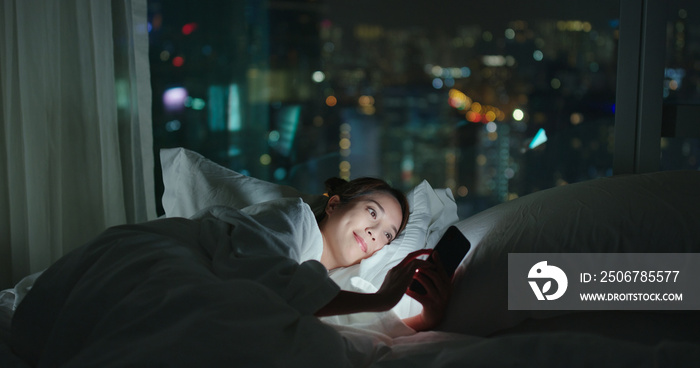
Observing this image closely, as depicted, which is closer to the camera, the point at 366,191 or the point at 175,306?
the point at 175,306

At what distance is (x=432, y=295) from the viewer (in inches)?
51.6

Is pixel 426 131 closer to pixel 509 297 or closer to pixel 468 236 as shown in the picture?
pixel 468 236

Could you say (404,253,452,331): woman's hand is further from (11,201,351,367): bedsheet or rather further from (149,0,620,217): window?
(149,0,620,217): window

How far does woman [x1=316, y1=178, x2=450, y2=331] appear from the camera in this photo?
1.29 m

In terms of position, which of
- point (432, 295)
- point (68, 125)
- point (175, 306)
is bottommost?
A: point (432, 295)

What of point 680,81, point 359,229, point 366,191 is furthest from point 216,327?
point 680,81

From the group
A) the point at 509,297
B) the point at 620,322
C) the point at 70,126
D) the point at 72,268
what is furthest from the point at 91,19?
the point at 620,322

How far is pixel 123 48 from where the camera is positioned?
209 centimetres

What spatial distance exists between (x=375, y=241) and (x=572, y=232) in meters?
0.51

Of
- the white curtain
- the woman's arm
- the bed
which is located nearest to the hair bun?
the bed

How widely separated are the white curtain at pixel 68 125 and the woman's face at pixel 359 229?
88 centimetres

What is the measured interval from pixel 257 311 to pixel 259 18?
1.97 metres

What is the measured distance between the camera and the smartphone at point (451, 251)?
135 cm

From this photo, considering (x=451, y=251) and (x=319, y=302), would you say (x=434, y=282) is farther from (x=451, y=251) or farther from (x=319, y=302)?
(x=319, y=302)
